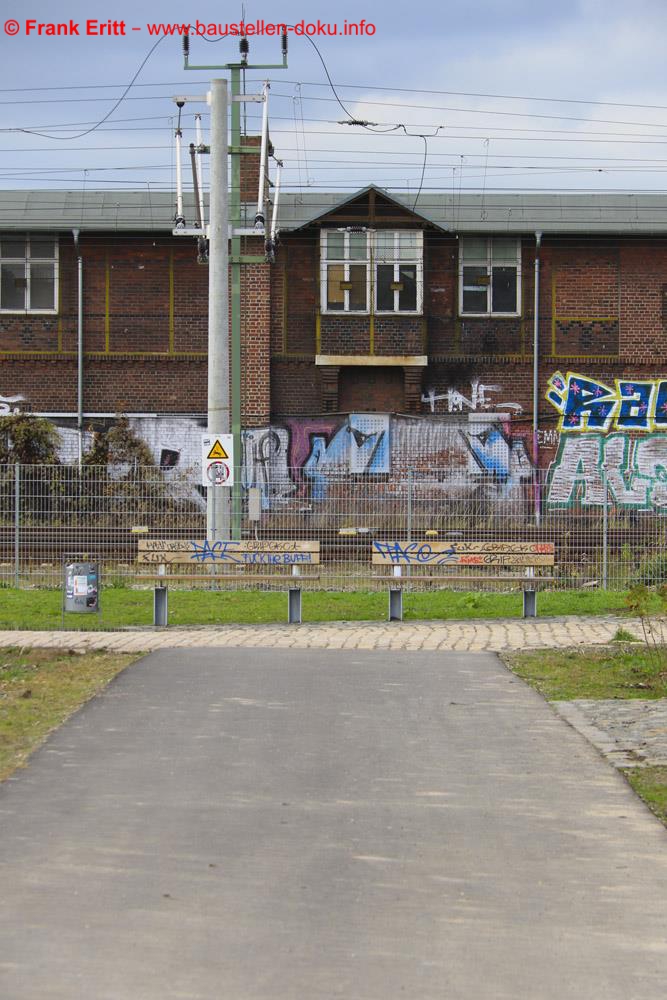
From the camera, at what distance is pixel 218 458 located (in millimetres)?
19719

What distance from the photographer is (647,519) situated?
20.2m

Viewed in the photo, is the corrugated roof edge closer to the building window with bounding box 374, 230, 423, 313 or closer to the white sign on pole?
the building window with bounding box 374, 230, 423, 313

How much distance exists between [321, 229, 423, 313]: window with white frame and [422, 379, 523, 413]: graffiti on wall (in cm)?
203

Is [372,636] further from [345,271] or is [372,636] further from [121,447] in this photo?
[345,271]

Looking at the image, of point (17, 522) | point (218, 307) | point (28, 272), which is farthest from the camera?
point (28, 272)

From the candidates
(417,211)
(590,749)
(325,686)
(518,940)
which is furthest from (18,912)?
(417,211)

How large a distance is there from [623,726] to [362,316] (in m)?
23.2

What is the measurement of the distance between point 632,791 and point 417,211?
88.2 ft

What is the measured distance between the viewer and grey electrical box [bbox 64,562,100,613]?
51.8ft

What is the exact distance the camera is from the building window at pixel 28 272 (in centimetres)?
3294

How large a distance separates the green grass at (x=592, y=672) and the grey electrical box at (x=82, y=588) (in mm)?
5154

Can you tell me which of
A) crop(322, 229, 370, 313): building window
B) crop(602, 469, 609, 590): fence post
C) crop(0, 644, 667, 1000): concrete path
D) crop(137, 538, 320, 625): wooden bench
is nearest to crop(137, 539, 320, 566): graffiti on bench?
crop(137, 538, 320, 625): wooden bench

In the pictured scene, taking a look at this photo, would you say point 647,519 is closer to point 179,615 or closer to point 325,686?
point 179,615

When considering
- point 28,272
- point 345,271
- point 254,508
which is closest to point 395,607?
point 254,508
